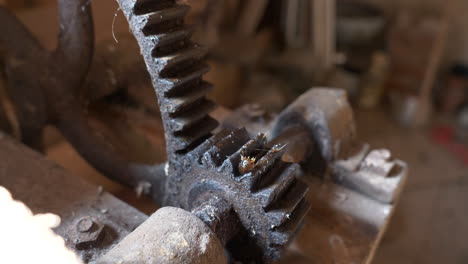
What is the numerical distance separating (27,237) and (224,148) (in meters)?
0.49

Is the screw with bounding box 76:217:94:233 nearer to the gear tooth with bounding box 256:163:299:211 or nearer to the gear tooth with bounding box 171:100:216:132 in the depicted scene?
the gear tooth with bounding box 171:100:216:132

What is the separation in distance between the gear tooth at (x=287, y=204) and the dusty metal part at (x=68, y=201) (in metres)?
0.36

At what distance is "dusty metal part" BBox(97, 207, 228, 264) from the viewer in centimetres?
77

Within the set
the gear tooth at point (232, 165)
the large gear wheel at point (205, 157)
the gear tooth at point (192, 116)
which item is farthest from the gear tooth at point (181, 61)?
the gear tooth at point (232, 165)

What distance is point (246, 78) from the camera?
328 cm

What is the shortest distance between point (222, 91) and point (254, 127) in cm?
159

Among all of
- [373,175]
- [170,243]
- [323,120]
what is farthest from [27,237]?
[373,175]

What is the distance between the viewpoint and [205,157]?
3.13ft

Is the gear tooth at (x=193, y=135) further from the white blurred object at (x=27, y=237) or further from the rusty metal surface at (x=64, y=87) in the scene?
the white blurred object at (x=27, y=237)

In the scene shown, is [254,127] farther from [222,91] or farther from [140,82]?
[222,91]

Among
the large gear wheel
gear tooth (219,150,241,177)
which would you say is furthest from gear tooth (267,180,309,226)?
gear tooth (219,150,241,177)

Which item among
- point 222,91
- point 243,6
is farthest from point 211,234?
point 243,6

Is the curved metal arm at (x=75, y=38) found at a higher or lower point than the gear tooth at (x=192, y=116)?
higher

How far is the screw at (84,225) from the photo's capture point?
97 cm
